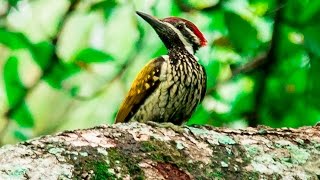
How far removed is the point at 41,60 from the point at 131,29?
178 centimetres

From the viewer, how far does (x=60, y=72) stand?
580 cm

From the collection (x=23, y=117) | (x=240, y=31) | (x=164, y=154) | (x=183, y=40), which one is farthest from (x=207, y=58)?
(x=164, y=154)

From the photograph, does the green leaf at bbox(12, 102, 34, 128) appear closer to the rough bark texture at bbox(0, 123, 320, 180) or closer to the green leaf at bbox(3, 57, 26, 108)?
the green leaf at bbox(3, 57, 26, 108)

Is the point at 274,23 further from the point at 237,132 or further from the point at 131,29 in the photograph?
the point at 237,132

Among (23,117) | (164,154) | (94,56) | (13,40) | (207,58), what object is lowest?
(164,154)

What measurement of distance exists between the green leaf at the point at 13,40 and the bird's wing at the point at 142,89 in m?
0.97

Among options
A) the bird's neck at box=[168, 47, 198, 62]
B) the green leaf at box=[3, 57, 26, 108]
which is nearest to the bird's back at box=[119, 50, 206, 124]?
the bird's neck at box=[168, 47, 198, 62]

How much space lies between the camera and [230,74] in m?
6.38

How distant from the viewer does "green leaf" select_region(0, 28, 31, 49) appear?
538cm

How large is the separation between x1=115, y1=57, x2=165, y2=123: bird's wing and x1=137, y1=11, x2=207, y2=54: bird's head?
341 millimetres

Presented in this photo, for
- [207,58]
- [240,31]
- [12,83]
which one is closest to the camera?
[240,31]

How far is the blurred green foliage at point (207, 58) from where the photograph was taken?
561 centimetres

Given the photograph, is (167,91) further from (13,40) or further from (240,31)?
(13,40)

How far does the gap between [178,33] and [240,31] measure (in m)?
0.61
